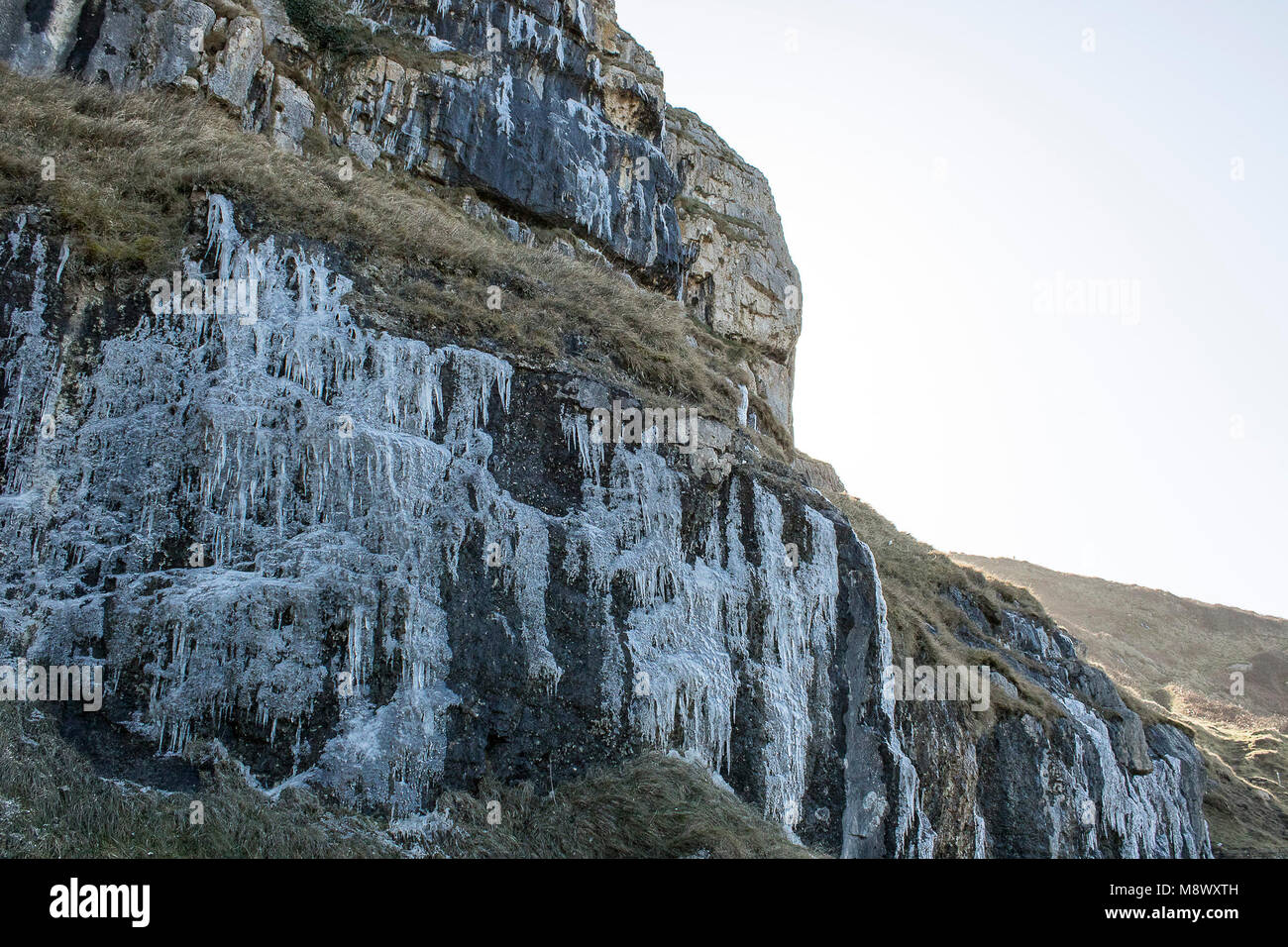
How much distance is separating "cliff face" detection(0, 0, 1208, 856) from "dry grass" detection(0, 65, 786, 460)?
0.79 ft

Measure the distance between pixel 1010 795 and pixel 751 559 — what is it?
692 centimetres

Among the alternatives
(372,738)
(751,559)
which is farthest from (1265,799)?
(372,738)

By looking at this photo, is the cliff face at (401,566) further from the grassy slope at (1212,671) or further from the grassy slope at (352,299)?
the grassy slope at (1212,671)

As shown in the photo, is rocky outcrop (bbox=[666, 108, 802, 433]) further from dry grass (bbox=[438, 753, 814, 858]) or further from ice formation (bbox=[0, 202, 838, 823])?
dry grass (bbox=[438, 753, 814, 858])

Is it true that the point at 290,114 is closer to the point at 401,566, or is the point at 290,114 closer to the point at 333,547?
the point at 333,547

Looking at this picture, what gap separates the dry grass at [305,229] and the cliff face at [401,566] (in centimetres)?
24

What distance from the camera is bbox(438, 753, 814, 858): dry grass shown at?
11.1 metres

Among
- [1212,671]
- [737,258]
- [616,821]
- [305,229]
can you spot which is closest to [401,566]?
[616,821]

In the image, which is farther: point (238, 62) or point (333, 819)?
point (238, 62)

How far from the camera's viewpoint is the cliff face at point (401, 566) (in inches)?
424

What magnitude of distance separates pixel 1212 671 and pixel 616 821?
48490 millimetres

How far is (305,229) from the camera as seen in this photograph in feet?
46.2

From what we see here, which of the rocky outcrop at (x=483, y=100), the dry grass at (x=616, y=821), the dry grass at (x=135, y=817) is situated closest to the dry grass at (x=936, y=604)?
the rocky outcrop at (x=483, y=100)
